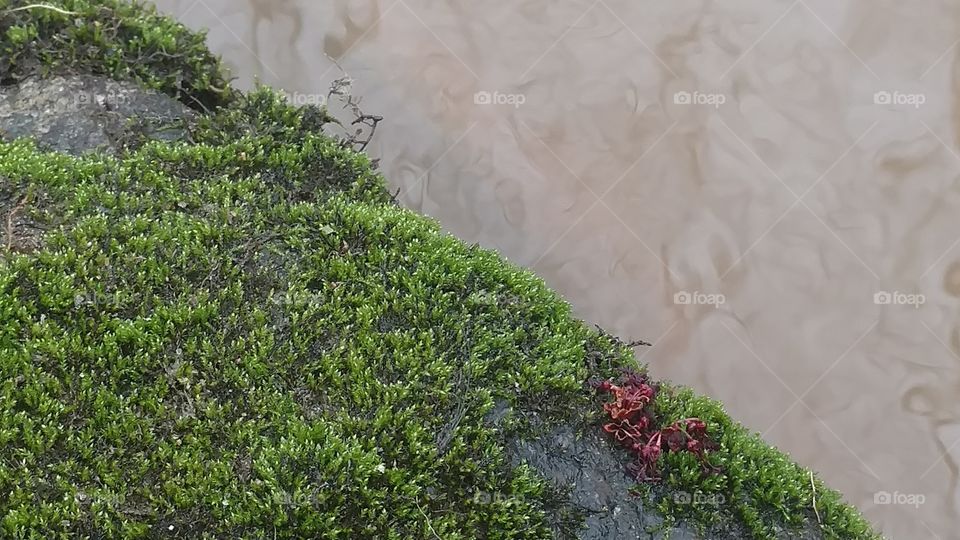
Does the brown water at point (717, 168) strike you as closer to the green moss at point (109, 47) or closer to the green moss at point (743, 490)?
the green moss at point (109, 47)

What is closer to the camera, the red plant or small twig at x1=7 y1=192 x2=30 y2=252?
the red plant

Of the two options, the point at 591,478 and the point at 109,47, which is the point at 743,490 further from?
the point at 109,47

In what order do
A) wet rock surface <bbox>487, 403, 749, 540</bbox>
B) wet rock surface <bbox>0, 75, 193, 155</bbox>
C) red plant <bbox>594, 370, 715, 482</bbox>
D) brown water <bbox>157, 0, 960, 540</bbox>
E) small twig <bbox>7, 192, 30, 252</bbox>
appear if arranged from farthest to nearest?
brown water <bbox>157, 0, 960, 540</bbox>, wet rock surface <bbox>0, 75, 193, 155</bbox>, small twig <bbox>7, 192, 30, 252</bbox>, red plant <bbox>594, 370, 715, 482</bbox>, wet rock surface <bbox>487, 403, 749, 540</bbox>

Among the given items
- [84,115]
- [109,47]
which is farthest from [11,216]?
[109,47]

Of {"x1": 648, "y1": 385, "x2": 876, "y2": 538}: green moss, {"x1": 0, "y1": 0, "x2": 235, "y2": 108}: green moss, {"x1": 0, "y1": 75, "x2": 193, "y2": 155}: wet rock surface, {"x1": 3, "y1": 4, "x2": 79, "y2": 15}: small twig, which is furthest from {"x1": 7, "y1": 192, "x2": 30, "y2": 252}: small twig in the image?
{"x1": 648, "y1": 385, "x2": 876, "y2": 538}: green moss

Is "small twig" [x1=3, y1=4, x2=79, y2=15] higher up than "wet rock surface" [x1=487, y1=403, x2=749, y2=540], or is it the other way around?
"small twig" [x1=3, y1=4, x2=79, y2=15]

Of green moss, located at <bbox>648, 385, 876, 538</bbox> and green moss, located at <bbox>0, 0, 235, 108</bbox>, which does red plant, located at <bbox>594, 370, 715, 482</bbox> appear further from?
green moss, located at <bbox>0, 0, 235, 108</bbox>
